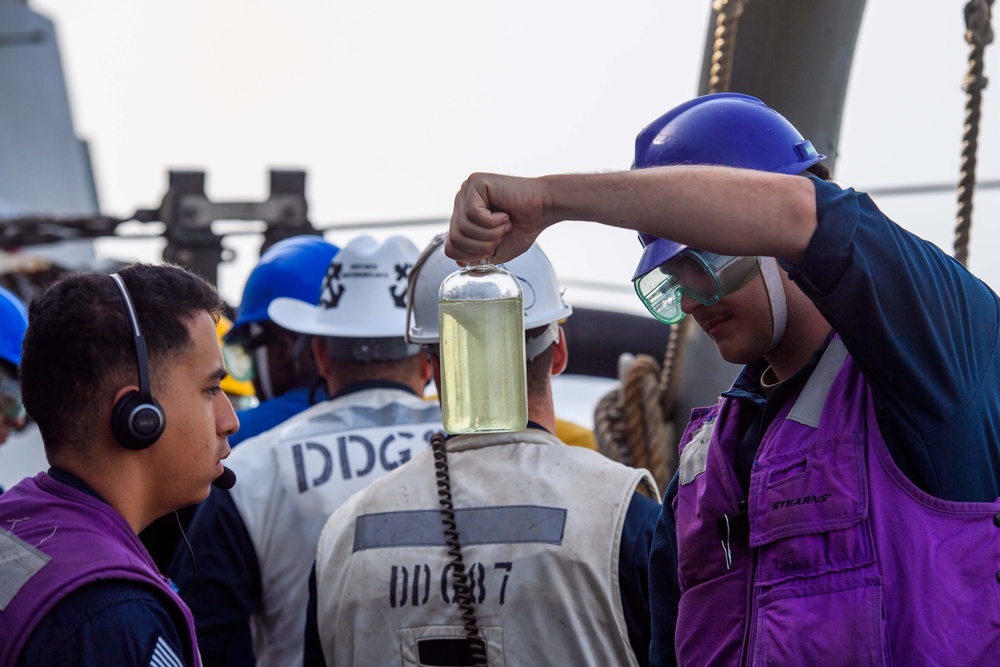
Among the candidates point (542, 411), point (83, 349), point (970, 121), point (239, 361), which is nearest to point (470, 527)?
point (542, 411)

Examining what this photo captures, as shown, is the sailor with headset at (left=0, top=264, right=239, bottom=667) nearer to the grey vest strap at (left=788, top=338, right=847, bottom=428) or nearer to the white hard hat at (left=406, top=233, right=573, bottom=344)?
the white hard hat at (left=406, top=233, right=573, bottom=344)

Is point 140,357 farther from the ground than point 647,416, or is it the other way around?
point 140,357

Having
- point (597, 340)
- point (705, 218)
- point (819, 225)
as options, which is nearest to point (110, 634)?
point (705, 218)

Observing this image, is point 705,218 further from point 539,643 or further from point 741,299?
point 539,643

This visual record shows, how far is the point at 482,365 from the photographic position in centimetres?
197

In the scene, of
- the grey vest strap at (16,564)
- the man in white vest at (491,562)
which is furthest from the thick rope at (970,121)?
the grey vest strap at (16,564)

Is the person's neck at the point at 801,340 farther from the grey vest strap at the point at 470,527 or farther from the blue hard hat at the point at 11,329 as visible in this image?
the blue hard hat at the point at 11,329

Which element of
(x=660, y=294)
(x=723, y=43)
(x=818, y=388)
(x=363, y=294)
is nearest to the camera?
(x=818, y=388)

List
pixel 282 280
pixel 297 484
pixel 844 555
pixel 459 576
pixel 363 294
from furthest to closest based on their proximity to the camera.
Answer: pixel 282 280, pixel 363 294, pixel 297 484, pixel 459 576, pixel 844 555

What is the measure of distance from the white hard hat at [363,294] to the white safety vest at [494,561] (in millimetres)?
1107

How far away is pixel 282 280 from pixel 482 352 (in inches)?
110

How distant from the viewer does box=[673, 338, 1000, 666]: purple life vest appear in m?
1.66

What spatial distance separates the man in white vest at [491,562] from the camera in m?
2.46

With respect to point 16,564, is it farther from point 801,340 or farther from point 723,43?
point 723,43
